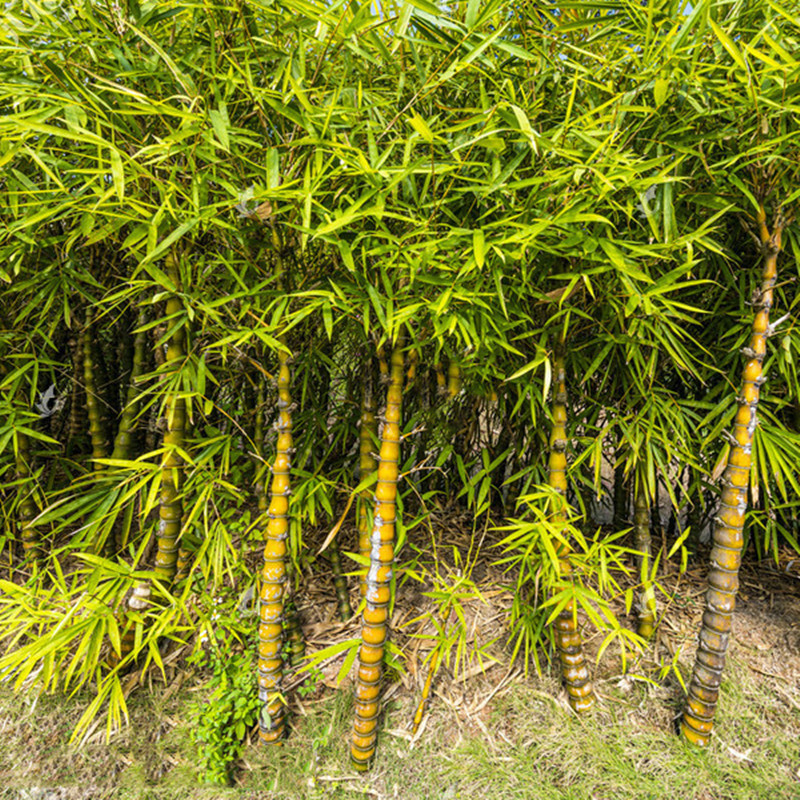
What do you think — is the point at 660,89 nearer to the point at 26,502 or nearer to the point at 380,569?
the point at 380,569

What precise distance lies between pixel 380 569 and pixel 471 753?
0.70 m

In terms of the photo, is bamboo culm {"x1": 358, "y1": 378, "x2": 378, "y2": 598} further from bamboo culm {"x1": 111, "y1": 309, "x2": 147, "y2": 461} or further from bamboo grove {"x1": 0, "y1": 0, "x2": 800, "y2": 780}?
bamboo culm {"x1": 111, "y1": 309, "x2": 147, "y2": 461}

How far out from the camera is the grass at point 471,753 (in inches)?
58.2

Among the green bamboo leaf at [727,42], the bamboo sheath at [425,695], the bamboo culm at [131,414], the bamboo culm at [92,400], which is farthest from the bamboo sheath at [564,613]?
the bamboo culm at [92,400]

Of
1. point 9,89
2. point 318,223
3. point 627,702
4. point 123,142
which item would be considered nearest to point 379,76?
point 318,223

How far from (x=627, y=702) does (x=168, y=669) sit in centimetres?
165

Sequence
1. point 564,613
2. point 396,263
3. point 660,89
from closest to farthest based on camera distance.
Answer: point 660,89 → point 396,263 → point 564,613

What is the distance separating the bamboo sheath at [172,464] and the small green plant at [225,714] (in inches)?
13.2

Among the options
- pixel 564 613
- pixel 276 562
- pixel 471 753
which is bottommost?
pixel 471 753

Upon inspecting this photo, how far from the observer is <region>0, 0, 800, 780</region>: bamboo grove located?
116 centimetres

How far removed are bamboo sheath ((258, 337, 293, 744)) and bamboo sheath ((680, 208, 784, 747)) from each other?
1.30 meters

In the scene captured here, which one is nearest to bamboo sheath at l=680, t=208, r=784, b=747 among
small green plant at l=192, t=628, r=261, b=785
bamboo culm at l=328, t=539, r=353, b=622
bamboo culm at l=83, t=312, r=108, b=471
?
bamboo culm at l=328, t=539, r=353, b=622

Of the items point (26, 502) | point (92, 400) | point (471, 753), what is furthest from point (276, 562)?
point (26, 502)

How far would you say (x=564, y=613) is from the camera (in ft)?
5.10
